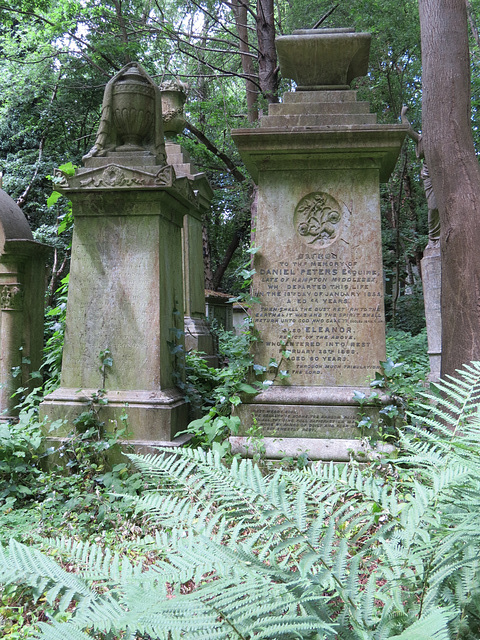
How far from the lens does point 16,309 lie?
18.9 feet

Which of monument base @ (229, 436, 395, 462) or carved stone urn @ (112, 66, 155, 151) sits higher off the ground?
carved stone urn @ (112, 66, 155, 151)

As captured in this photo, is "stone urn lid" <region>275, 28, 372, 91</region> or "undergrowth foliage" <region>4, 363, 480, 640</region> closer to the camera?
"undergrowth foliage" <region>4, 363, 480, 640</region>

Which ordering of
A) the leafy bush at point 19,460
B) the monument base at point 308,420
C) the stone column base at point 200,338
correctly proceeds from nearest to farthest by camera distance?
the leafy bush at point 19,460 < the monument base at point 308,420 < the stone column base at point 200,338

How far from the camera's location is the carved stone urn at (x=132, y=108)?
4.68 meters

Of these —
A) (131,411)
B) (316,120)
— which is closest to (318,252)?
(316,120)

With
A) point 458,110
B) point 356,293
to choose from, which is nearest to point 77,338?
point 356,293

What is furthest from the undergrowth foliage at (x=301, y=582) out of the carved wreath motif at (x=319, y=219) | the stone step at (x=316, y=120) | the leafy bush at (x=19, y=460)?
the stone step at (x=316, y=120)

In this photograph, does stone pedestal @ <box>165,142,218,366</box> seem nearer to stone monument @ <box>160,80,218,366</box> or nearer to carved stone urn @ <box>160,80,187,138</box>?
stone monument @ <box>160,80,218,366</box>

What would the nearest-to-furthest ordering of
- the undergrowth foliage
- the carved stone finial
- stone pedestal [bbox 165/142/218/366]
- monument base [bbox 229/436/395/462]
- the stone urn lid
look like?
1. the undergrowth foliage
2. monument base [bbox 229/436/395/462]
3. the stone urn lid
4. the carved stone finial
5. stone pedestal [bbox 165/142/218/366]

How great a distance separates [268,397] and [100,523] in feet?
5.68

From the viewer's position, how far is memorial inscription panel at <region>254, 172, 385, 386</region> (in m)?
4.44

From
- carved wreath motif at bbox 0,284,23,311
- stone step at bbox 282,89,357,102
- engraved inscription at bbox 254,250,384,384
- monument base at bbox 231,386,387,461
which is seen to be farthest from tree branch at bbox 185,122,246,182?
monument base at bbox 231,386,387,461

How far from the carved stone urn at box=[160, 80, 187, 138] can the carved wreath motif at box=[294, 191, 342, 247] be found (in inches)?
225

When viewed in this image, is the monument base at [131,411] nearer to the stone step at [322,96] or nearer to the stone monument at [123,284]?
the stone monument at [123,284]
